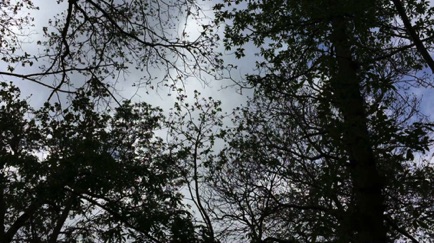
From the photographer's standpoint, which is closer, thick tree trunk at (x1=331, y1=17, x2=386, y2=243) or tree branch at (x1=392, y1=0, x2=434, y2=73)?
tree branch at (x1=392, y1=0, x2=434, y2=73)

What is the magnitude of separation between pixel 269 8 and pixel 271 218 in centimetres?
501

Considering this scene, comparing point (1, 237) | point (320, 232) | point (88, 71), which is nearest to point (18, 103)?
point (88, 71)

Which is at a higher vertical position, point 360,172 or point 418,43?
point 360,172

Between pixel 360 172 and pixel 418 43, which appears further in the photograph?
pixel 360 172

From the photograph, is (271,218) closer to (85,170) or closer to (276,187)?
(276,187)

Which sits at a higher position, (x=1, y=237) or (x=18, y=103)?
(x=18, y=103)

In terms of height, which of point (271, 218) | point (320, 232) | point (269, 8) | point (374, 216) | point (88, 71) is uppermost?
point (269, 8)

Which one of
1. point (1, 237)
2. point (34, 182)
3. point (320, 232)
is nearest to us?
point (320, 232)

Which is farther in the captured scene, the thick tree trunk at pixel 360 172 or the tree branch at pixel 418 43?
the thick tree trunk at pixel 360 172

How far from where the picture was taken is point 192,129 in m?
16.7

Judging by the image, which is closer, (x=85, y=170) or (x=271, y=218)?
(x=85, y=170)

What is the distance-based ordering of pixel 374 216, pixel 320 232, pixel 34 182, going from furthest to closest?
pixel 34 182, pixel 374 216, pixel 320 232

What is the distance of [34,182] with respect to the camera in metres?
7.13

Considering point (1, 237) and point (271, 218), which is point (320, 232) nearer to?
point (271, 218)
